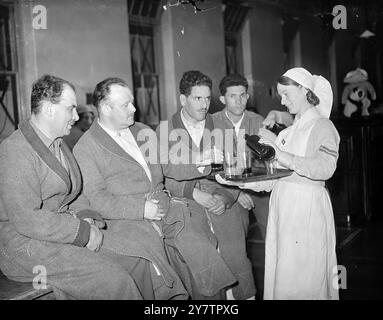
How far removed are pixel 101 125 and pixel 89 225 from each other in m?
0.65

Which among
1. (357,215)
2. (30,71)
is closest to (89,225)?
(30,71)

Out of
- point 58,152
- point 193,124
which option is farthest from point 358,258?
point 58,152

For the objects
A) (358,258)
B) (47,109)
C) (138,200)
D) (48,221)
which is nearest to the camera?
(48,221)

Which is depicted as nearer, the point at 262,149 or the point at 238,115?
the point at 262,149

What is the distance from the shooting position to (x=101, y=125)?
2389 millimetres

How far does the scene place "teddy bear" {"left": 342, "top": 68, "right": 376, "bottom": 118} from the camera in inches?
232

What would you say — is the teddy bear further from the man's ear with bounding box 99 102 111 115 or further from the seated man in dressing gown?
the seated man in dressing gown

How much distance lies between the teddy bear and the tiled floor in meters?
1.78

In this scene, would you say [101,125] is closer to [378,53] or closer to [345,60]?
[345,60]

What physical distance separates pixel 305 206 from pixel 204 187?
0.86 meters

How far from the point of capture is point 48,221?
6.25 feet

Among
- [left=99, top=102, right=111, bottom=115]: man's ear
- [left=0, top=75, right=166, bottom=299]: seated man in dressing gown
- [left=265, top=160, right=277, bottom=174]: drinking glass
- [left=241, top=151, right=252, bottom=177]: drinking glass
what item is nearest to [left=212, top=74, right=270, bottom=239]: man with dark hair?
[left=241, top=151, right=252, bottom=177]: drinking glass

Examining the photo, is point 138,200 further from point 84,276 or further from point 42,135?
point 42,135

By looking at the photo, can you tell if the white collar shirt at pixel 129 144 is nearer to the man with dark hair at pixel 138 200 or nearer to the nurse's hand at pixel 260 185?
the man with dark hair at pixel 138 200
